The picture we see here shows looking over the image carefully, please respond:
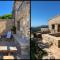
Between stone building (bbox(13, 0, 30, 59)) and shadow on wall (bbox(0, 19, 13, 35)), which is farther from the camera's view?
shadow on wall (bbox(0, 19, 13, 35))

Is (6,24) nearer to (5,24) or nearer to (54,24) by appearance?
(5,24)

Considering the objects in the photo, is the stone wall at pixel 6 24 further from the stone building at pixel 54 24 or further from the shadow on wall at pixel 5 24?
the stone building at pixel 54 24

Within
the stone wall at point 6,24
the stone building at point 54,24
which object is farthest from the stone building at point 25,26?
the stone wall at point 6,24

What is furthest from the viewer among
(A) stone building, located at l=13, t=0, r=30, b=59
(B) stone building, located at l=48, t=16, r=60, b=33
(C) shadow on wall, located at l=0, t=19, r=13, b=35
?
(C) shadow on wall, located at l=0, t=19, r=13, b=35

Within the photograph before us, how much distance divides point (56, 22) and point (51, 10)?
1323mm

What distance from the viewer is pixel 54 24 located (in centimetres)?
1114

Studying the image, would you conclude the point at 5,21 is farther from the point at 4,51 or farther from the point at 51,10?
the point at 4,51

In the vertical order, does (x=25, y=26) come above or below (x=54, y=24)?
below

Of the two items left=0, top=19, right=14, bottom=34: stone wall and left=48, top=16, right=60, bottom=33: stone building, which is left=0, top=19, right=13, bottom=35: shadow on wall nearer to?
left=0, top=19, right=14, bottom=34: stone wall

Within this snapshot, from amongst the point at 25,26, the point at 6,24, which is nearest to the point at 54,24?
the point at 6,24

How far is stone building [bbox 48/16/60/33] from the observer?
34.5ft

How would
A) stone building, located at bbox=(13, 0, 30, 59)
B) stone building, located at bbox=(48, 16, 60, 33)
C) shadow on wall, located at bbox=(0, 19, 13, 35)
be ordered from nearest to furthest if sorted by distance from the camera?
stone building, located at bbox=(13, 0, 30, 59) < stone building, located at bbox=(48, 16, 60, 33) < shadow on wall, located at bbox=(0, 19, 13, 35)

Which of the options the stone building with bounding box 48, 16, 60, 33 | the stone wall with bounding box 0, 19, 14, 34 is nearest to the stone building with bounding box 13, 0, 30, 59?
the stone building with bounding box 48, 16, 60, 33

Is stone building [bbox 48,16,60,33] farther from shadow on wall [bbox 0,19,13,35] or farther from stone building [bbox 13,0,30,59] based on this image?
stone building [bbox 13,0,30,59]
